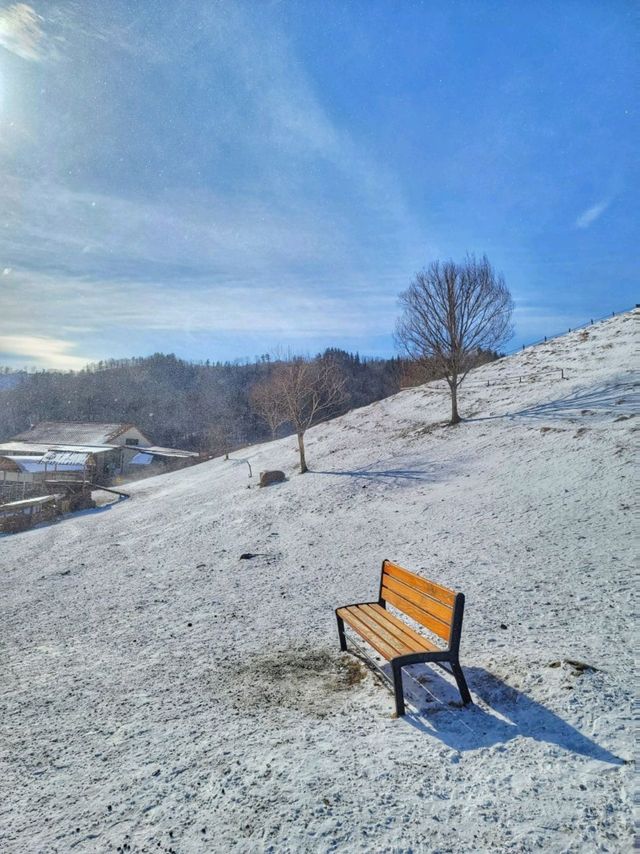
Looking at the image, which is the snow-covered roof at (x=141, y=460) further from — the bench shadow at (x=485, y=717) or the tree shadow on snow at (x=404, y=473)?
the bench shadow at (x=485, y=717)

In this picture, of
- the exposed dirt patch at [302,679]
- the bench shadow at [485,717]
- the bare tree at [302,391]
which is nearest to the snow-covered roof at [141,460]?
the bare tree at [302,391]

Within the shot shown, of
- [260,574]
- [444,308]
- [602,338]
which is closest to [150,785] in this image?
[260,574]

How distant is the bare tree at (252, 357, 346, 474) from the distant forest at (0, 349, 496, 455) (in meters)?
41.2

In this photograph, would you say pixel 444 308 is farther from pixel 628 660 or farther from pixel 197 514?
pixel 628 660

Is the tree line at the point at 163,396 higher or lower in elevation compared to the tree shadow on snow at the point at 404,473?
higher

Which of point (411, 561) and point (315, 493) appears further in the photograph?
point (315, 493)

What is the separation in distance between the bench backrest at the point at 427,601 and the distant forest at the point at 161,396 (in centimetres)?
6132

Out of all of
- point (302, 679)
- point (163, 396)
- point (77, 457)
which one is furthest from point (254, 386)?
point (163, 396)

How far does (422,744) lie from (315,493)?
12.2 meters

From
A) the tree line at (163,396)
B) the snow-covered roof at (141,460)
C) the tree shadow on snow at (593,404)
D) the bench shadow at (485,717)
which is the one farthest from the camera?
the tree line at (163,396)

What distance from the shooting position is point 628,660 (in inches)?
166

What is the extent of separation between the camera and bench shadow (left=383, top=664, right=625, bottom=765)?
333 centimetres

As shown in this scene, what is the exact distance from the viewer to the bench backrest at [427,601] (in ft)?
13.2

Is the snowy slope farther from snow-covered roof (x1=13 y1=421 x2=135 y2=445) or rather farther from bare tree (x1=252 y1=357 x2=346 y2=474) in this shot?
snow-covered roof (x1=13 y1=421 x2=135 y2=445)
